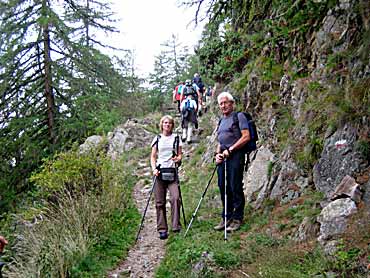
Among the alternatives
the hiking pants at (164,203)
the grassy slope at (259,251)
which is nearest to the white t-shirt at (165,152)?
the hiking pants at (164,203)

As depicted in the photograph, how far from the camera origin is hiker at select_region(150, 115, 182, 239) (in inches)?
260

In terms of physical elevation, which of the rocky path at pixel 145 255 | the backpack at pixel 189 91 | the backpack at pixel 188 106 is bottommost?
the rocky path at pixel 145 255

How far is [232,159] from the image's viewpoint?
237 inches

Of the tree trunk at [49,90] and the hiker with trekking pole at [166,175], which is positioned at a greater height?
the tree trunk at [49,90]

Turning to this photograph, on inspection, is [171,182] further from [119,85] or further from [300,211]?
[119,85]

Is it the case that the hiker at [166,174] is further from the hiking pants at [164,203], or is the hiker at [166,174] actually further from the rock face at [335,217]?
the rock face at [335,217]

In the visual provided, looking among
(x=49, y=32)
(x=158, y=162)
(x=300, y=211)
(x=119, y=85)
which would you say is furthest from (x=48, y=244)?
(x=119, y=85)

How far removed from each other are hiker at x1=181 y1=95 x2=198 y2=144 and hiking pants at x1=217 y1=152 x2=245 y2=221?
7025mm

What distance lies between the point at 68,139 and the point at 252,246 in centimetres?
1214

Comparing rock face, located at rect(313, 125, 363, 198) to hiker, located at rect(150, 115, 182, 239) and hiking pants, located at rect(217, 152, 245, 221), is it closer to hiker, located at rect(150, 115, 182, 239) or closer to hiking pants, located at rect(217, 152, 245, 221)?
hiking pants, located at rect(217, 152, 245, 221)

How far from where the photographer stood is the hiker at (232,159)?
5.94 metres

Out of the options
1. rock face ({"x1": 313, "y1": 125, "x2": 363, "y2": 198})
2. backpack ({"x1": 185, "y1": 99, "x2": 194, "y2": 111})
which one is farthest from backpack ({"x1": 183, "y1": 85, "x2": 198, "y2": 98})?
rock face ({"x1": 313, "y1": 125, "x2": 363, "y2": 198})

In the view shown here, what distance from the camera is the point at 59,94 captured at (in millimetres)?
15750

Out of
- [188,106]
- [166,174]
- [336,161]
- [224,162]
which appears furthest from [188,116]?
[336,161]
